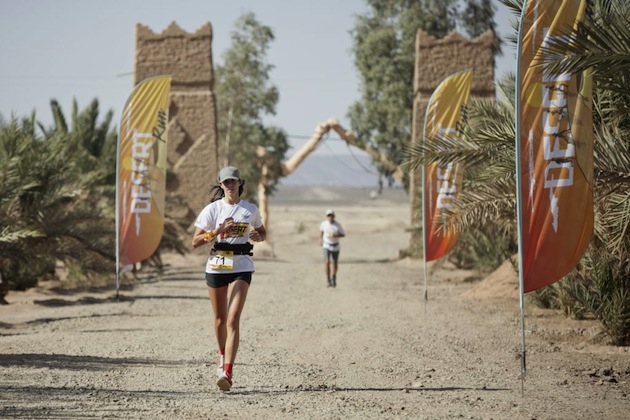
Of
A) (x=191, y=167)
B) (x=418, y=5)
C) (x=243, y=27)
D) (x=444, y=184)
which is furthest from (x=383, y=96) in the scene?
(x=444, y=184)

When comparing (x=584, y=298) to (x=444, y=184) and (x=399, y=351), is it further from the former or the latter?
(x=444, y=184)

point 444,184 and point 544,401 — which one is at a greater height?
point 444,184

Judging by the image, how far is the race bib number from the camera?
1003cm

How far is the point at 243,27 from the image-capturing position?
51.7 metres

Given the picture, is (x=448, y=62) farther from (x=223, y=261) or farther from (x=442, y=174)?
(x=223, y=261)

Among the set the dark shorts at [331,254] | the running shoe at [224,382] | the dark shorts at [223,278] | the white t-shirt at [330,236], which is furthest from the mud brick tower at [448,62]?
the running shoe at [224,382]

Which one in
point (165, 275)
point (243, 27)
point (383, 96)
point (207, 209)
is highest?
point (243, 27)

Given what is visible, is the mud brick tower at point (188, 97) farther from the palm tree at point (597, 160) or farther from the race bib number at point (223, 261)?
the race bib number at point (223, 261)

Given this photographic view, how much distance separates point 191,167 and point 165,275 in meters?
7.54

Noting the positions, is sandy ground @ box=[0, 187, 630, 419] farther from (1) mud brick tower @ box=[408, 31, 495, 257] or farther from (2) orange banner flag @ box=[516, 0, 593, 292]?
(1) mud brick tower @ box=[408, 31, 495, 257]

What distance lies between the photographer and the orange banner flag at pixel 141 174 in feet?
66.1

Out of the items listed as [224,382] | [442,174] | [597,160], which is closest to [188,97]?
[442,174]

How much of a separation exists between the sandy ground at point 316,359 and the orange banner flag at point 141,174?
1258mm

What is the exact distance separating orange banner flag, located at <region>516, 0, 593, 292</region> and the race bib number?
2.75 meters
